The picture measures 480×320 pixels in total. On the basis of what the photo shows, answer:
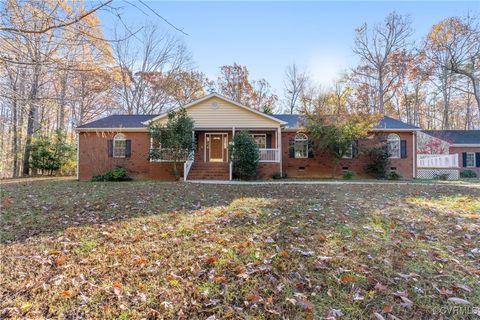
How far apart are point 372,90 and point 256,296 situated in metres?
28.2

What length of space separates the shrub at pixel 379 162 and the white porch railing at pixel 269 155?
5.45m

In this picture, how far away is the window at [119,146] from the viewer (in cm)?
1529

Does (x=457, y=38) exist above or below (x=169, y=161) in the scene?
above

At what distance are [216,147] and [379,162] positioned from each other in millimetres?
9670

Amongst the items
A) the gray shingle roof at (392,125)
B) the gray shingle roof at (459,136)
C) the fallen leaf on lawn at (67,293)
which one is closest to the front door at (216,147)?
the gray shingle roof at (392,125)

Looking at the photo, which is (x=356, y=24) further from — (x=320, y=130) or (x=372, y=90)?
(x=320, y=130)

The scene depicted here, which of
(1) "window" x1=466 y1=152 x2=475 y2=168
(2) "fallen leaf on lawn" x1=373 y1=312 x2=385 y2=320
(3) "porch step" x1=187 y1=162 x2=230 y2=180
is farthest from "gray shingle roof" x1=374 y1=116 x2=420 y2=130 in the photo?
(2) "fallen leaf on lawn" x1=373 y1=312 x2=385 y2=320

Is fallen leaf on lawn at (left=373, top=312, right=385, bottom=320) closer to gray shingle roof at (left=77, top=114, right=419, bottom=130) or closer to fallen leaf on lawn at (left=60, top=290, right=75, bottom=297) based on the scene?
fallen leaf on lawn at (left=60, top=290, right=75, bottom=297)

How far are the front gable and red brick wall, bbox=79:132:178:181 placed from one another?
135 inches

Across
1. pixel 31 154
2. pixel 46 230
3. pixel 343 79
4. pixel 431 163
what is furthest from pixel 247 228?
pixel 343 79

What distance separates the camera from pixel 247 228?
4.41 meters

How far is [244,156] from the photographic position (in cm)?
1334

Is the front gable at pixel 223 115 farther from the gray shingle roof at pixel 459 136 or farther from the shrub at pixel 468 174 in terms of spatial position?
the gray shingle roof at pixel 459 136

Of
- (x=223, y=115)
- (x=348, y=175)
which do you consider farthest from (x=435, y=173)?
(x=223, y=115)
